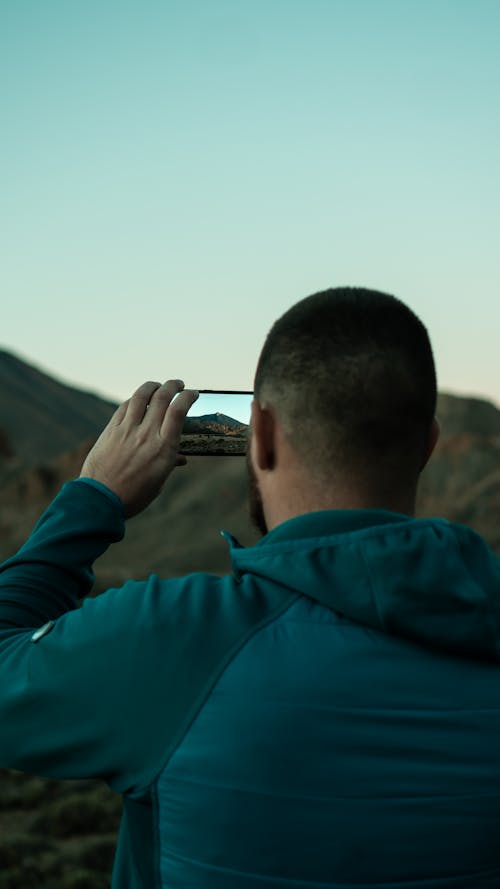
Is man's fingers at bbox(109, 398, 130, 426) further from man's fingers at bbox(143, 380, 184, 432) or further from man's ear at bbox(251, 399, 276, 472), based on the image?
man's ear at bbox(251, 399, 276, 472)

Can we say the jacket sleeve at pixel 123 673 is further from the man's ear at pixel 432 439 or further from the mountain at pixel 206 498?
the mountain at pixel 206 498

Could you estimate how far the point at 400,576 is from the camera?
57.2 inches

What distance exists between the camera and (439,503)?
2376 inches

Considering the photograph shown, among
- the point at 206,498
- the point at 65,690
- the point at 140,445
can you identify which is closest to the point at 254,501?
the point at 140,445

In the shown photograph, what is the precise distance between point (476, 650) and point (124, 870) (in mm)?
637

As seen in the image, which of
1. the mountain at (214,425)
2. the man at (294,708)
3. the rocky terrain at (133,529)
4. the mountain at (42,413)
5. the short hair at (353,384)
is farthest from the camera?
the mountain at (42,413)

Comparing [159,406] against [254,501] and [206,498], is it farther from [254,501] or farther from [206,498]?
[206,498]

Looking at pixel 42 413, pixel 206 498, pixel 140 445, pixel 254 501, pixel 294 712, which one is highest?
pixel 42 413

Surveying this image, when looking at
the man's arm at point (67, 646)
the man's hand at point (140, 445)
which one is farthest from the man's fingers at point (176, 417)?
the man's arm at point (67, 646)

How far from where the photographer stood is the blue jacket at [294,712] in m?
1.41

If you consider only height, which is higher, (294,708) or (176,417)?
(176,417)

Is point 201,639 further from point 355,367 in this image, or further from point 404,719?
point 355,367

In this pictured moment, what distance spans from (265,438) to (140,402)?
12.1 inches

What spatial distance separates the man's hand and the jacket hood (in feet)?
1.24
